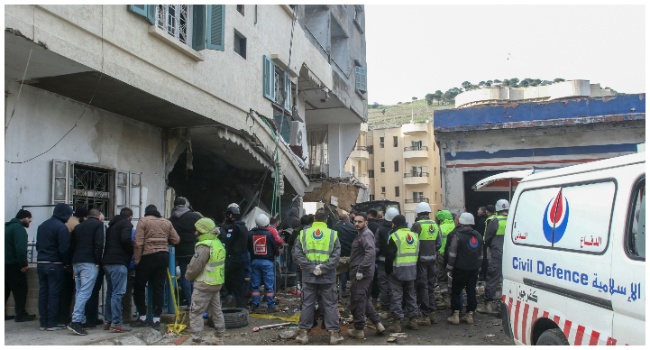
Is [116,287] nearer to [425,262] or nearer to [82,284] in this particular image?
[82,284]

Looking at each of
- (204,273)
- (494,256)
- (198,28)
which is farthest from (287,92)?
(204,273)

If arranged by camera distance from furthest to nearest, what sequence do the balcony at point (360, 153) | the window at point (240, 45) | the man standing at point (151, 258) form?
the balcony at point (360, 153), the window at point (240, 45), the man standing at point (151, 258)

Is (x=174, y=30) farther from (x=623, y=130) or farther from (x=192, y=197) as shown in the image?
(x=623, y=130)

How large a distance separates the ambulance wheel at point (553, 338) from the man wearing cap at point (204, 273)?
390cm

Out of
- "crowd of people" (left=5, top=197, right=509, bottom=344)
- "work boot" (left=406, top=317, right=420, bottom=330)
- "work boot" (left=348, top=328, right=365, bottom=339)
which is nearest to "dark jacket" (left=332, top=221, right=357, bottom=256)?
"crowd of people" (left=5, top=197, right=509, bottom=344)

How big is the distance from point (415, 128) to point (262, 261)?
45.4 m

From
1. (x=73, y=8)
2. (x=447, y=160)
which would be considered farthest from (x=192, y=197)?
(x=73, y=8)

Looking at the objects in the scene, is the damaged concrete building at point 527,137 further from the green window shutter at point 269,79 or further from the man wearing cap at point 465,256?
the man wearing cap at point 465,256

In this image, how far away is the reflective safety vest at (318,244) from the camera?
6.73 metres

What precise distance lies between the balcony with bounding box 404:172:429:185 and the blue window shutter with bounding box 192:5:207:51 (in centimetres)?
4449

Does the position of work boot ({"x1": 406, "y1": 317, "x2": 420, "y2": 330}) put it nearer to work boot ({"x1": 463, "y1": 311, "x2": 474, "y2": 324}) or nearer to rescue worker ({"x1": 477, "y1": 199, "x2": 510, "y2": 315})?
work boot ({"x1": 463, "y1": 311, "x2": 474, "y2": 324})

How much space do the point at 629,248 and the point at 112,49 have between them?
22.5 feet

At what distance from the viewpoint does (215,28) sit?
32.6 feet

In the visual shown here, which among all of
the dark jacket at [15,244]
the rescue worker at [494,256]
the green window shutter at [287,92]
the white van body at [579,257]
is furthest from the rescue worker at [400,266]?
the green window shutter at [287,92]
